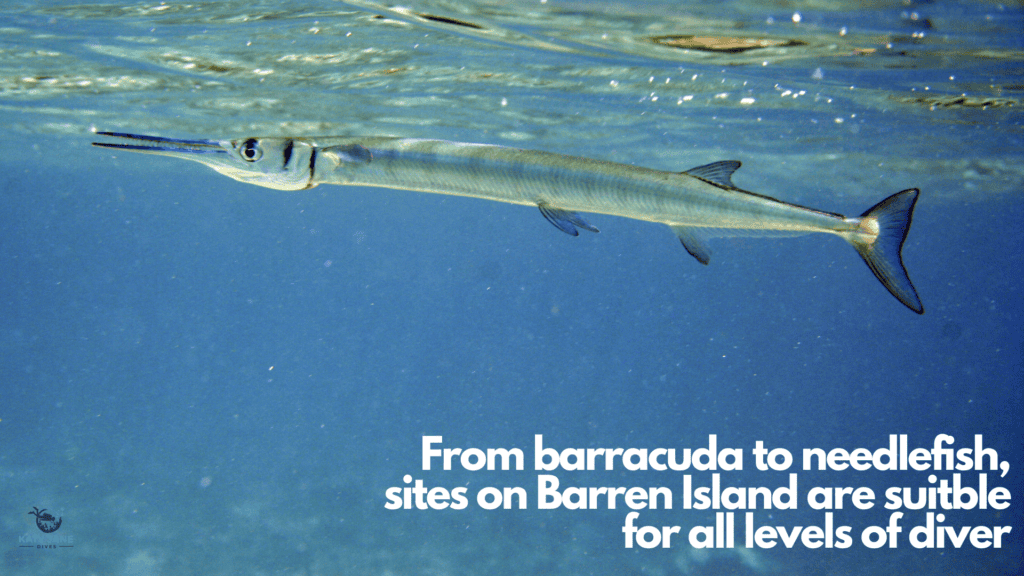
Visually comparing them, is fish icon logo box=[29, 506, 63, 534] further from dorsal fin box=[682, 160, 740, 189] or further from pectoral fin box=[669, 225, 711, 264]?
dorsal fin box=[682, 160, 740, 189]

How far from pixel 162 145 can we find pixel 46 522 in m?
19.4

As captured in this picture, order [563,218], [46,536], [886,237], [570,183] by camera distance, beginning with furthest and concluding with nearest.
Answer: [46,536] < [563,218] < [570,183] < [886,237]

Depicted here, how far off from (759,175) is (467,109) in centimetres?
1333

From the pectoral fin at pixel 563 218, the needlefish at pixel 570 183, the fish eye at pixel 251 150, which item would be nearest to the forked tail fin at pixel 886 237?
the needlefish at pixel 570 183

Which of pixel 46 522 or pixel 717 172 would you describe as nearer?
pixel 717 172

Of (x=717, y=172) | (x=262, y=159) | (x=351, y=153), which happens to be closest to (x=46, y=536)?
(x=262, y=159)

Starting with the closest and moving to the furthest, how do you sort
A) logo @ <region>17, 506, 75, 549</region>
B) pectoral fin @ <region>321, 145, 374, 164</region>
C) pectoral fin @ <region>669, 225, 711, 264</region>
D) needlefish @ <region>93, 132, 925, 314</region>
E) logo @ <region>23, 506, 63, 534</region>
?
needlefish @ <region>93, 132, 925, 314</region>
pectoral fin @ <region>669, 225, 711, 264</region>
pectoral fin @ <region>321, 145, 374, 164</region>
logo @ <region>17, 506, 75, 549</region>
logo @ <region>23, 506, 63, 534</region>

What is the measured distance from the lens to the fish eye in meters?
3.28

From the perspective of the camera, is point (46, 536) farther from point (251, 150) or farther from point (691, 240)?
point (691, 240)

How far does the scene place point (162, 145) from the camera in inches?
107

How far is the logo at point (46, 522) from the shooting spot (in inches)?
669

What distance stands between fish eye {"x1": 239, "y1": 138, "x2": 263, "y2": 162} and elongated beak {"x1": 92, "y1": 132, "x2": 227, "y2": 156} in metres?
0.13

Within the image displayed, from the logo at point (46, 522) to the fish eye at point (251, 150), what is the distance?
18.5m

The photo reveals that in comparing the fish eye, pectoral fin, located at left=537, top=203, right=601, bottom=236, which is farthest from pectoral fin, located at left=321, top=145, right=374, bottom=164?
pectoral fin, located at left=537, top=203, right=601, bottom=236
